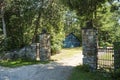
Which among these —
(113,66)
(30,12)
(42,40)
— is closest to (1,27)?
(30,12)

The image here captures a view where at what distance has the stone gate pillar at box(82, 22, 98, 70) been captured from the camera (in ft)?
48.4

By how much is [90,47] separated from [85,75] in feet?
6.21

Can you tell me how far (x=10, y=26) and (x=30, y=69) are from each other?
10351 mm

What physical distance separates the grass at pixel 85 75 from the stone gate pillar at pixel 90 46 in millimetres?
476

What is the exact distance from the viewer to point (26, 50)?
2106cm

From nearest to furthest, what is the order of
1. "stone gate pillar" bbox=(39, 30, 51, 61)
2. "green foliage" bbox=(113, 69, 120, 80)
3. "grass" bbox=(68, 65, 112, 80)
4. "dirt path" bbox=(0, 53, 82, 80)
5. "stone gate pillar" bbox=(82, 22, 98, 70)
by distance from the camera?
"green foliage" bbox=(113, 69, 120, 80) < "grass" bbox=(68, 65, 112, 80) < "dirt path" bbox=(0, 53, 82, 80) < "stone gate pillar" bbox=(82, 22, 98, 70) < "stone gate pillar" bbox=(39, 30, 51, 61)

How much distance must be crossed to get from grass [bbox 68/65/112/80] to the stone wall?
47cm

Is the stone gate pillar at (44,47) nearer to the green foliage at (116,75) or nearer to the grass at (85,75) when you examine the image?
the grass at (85,75)

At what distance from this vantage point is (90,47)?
1488 centimetres

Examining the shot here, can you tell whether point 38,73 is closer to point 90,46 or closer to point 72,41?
point 90,46

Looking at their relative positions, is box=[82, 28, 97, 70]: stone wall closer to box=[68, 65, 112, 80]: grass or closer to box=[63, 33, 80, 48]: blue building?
box=[68, 65, 112, 80]: grass

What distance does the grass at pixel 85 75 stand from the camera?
43.0 ft

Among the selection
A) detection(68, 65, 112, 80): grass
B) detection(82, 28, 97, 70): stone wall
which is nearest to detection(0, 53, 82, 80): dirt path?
detection(68, 65, 112, 80): grass

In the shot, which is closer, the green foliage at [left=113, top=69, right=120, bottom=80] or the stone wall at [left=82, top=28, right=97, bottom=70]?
the green foliage at [left=113, top=69, right=120, bottom=80]
